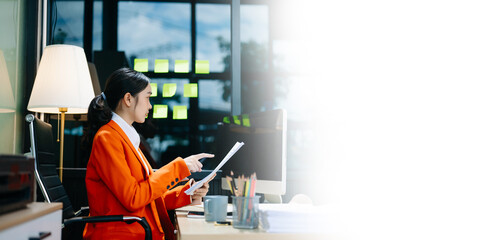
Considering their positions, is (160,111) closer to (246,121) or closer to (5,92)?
(5,92)

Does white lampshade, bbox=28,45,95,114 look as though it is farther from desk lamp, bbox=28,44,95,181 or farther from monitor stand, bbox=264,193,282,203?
monitor stand, bbox=264,193,282,203

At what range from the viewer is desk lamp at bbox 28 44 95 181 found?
2.34 meters

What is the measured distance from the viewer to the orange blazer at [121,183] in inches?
62.0

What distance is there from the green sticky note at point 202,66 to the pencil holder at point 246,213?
227cm

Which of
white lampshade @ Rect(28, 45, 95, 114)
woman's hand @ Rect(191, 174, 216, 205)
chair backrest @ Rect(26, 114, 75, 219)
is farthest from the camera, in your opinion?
white lampshade @ Rect(28, 45, 95, 114)

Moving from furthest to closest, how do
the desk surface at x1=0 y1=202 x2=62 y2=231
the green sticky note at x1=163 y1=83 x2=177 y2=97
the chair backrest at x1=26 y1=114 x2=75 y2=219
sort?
the green sticky note at x1=163 y1=83 x2=177 y2=97
the chair backrest at x1=26 y1=114 x2=75 y2=219
the desk surface at x1=0 y1=202 x2=62 y2=231

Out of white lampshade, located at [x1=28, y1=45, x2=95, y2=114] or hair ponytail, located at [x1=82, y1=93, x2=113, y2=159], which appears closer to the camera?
hair ponytail, located at [x1=82, y1=93, x2=113, y2=159]

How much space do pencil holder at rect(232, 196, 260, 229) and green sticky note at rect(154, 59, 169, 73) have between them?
7.45ft

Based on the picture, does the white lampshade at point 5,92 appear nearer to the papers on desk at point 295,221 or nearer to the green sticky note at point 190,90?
the green sticky note at point 190,90

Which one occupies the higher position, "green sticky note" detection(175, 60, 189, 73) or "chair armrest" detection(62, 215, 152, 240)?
"green sticky note" detection(175, 60, 189, 73)

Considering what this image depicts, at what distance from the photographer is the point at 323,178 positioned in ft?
11.0

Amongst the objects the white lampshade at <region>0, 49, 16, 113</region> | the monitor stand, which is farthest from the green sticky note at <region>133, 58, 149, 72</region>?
→ the monitor stand

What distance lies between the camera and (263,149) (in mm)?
1759

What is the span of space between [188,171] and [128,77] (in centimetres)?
54
